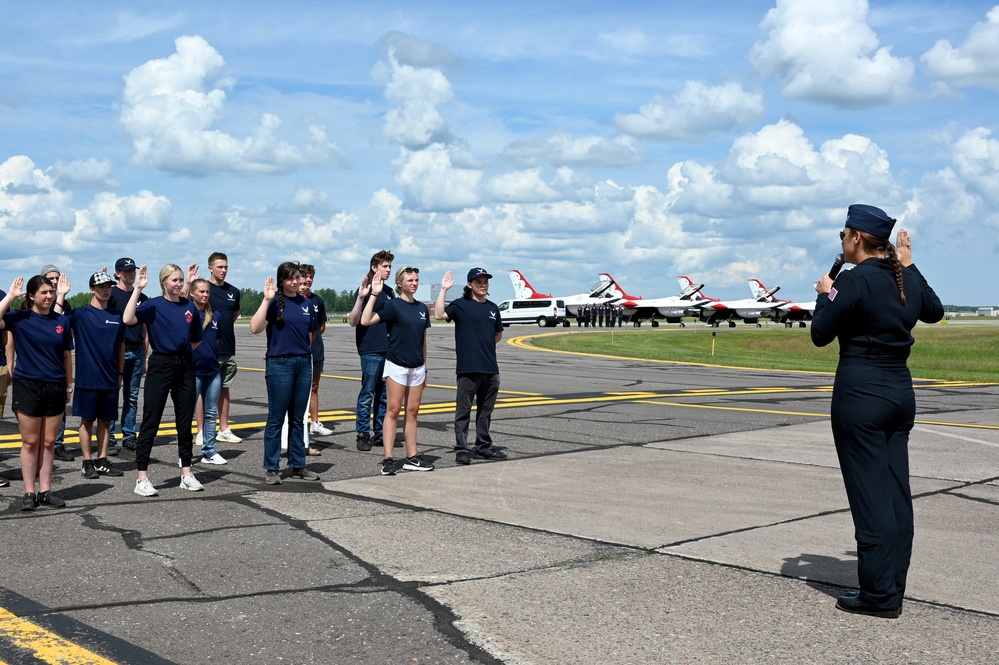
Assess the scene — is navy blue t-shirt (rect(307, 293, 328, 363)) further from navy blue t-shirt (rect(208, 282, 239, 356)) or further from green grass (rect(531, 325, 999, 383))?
green grass (rect(531, 325, 999, 383))

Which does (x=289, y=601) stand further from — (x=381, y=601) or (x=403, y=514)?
(x=403, y=514)

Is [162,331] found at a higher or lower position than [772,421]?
higher

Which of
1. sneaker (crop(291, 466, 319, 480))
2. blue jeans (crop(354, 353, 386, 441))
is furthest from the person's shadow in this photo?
blue jeans (crop(354, 353, 386, 441))

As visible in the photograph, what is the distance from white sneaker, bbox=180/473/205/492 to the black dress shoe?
5.36 meters

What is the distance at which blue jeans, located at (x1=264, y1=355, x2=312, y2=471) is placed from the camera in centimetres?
894

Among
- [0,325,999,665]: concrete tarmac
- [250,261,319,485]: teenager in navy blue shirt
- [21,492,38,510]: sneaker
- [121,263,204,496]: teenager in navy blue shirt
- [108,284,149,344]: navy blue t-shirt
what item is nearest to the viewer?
[0,325,999,665]: concrete tarmac

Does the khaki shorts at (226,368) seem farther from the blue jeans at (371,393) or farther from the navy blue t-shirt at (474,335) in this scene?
the navy blue t-shirt at (474,335)

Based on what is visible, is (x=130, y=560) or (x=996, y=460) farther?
(x=996, y=460)

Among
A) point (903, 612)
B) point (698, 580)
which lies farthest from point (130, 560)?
point (903, 612)

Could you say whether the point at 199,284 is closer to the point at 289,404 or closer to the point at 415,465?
the point at 289,404

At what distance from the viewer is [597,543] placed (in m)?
6.65

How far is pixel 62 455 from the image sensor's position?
1016 cm

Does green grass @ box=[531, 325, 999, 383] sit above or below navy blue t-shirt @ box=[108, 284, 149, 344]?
below

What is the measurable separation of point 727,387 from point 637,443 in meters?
9.33
